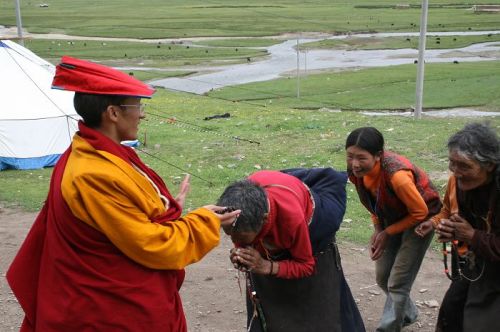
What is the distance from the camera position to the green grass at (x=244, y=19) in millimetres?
50844

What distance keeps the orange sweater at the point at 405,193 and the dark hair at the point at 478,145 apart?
0.71 meters

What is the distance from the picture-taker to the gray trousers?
16.4 ft

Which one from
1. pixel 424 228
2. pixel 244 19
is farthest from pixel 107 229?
pixel 244 19

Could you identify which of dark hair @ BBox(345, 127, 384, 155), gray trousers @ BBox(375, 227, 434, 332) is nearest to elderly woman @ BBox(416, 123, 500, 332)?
dark hair @ BBox(345, 127, 384, 155)

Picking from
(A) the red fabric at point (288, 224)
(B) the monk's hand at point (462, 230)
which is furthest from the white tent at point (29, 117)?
(B) the monk's hand at point (462, 230)

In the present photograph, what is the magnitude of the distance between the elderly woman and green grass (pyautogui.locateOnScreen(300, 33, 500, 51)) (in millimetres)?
34258

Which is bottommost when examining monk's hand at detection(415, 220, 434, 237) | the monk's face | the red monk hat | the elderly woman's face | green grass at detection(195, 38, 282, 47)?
green grass at detection(195, 38, 282, 47)

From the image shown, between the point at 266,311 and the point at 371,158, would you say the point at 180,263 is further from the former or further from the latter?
the point at 371,158

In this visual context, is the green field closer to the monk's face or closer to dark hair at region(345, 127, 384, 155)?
dark hair at region(345, 127, 384, 155)

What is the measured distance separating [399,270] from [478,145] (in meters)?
A: 1.45

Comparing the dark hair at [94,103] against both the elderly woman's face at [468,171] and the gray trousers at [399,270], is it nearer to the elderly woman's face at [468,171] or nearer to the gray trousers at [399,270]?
the elderly woman's face at [468,171]

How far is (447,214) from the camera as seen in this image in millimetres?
4363

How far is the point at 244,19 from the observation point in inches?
2376

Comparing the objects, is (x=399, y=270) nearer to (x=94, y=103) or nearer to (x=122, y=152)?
(x=122, y=152)
